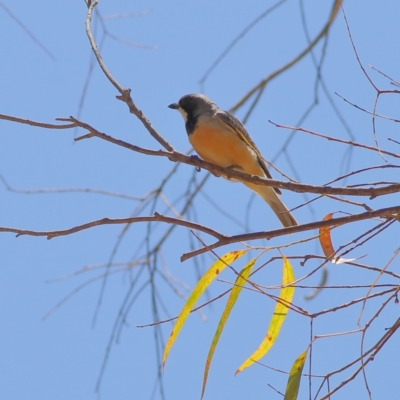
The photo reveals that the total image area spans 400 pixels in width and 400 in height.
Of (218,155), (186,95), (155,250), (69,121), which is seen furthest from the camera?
(186,95)

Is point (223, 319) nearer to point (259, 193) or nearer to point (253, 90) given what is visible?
point (253, 90)

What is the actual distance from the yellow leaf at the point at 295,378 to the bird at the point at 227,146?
201 cm

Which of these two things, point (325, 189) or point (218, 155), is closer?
point (325, 189)

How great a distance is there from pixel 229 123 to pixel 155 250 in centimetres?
119

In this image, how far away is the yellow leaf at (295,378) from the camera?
2199 mm

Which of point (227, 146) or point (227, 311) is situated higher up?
point (227, 146)

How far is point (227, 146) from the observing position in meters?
4.43

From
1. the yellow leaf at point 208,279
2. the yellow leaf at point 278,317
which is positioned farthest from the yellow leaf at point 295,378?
A: the yellow leaf at point 208,279

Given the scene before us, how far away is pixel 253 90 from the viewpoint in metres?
3.88

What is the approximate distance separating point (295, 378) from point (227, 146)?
2.39 meters

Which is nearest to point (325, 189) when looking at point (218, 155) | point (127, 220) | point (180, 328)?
point (127, 220)

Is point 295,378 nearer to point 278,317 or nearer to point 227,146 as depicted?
point 278,317

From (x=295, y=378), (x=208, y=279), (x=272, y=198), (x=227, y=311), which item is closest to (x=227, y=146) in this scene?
(x=272, y=198)

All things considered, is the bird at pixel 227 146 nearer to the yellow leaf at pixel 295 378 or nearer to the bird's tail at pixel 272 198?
the bird's tail at pixel 272 198
